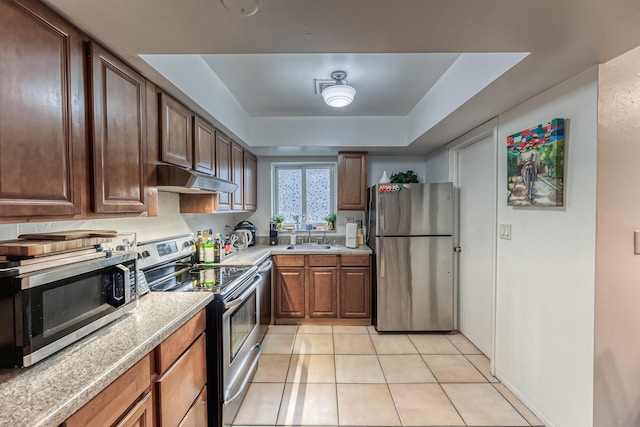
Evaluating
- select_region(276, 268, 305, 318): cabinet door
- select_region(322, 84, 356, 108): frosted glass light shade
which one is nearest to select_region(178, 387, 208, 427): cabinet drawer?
select_region(276, 268, 305, 318): cabinet door

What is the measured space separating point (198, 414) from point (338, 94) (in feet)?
7.38

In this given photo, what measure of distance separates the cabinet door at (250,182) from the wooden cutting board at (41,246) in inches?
85.4

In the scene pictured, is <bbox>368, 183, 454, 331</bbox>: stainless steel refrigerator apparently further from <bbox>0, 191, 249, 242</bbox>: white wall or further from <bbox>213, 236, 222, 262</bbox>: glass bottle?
<bbox>0, 191, 249, 242</bbox>: white wall

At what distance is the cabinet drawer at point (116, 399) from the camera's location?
793 mm

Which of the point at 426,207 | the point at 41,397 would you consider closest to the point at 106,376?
the point at 41,397

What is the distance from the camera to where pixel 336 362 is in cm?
246

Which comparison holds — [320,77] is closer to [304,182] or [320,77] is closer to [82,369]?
[304,182]

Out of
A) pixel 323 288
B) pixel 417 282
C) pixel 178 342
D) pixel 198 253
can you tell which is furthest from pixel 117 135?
pixel 417 282

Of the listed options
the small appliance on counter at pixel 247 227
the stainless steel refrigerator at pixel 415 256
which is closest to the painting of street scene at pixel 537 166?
the stainless steel refrigerator at pixel 415 256

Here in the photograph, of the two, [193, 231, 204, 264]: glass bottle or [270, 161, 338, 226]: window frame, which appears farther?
[270, 161, 338, 226]: window frame

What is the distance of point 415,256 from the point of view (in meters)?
2.98

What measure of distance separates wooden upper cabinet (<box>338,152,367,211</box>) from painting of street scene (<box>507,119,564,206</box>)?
5.55 ft

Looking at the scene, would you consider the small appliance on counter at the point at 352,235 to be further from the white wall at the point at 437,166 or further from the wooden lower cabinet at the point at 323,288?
the white wall at the point at 437,166

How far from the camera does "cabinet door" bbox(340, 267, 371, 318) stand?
3.20 m
